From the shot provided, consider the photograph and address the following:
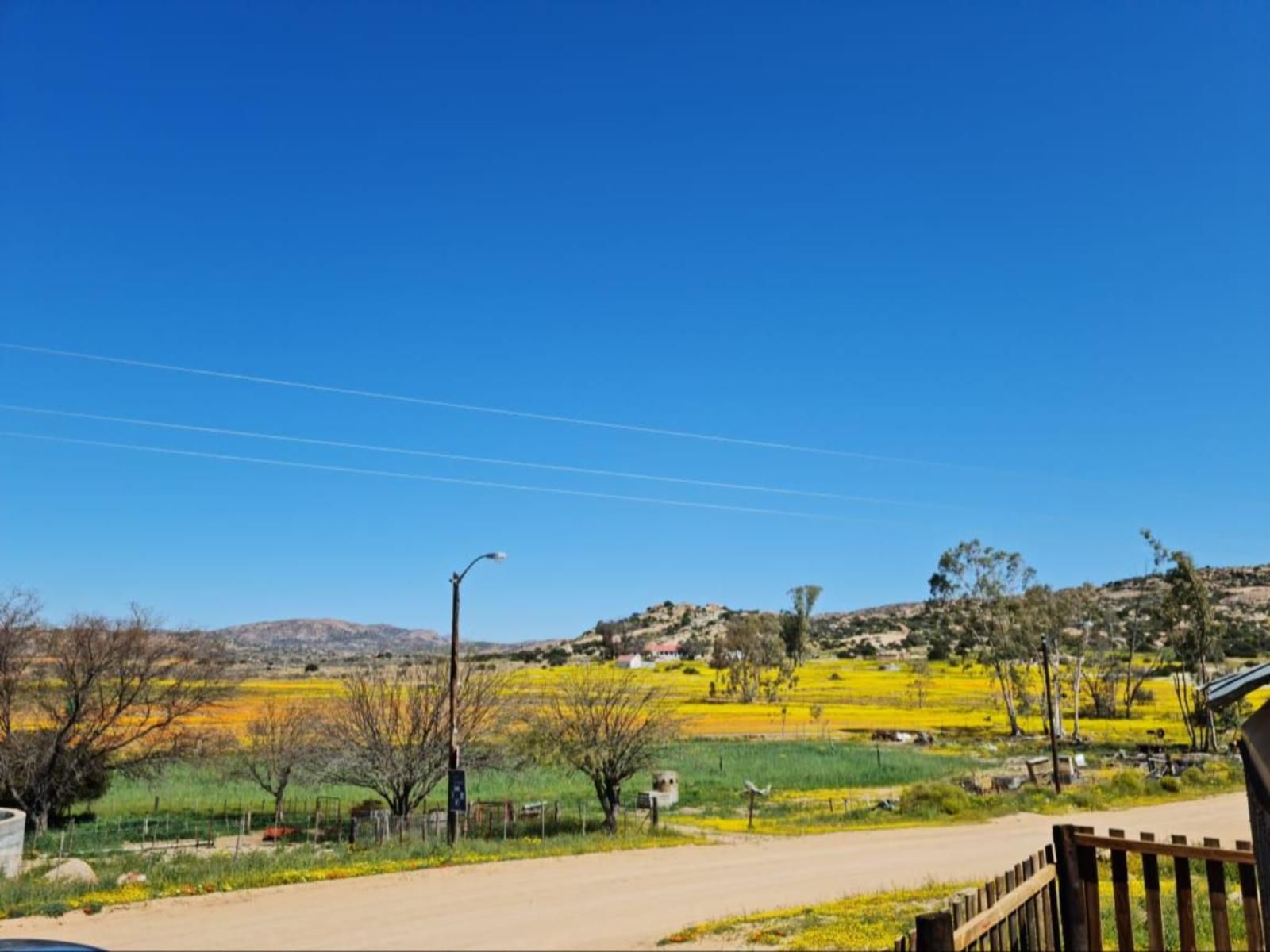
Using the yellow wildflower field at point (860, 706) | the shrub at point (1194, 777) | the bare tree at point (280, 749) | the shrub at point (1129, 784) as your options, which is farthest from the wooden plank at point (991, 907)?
the shrub at point (1194, 777)

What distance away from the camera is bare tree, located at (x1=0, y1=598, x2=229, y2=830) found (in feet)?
104

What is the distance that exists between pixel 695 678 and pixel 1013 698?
1939 inches

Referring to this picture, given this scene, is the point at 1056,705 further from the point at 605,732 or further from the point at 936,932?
the point at 936,932

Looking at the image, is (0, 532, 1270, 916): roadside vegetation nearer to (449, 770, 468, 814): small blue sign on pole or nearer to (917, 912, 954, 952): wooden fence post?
(449, 770, 468, 814): small blue sign on pole

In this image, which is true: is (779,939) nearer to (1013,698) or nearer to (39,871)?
(39,871)

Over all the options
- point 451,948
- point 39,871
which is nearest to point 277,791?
point 39,871

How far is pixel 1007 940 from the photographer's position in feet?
20.1

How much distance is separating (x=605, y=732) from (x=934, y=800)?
11.6 m

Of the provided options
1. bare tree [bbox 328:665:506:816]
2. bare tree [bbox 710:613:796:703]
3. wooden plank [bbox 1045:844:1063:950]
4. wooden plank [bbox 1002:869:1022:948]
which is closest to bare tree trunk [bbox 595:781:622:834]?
bare tree [bbox 328:665:506:816]

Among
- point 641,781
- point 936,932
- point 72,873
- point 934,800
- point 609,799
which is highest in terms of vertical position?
point 936,932

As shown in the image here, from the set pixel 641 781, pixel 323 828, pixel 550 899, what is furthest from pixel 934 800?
pixel 323 828

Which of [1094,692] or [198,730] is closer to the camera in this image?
[198,730]

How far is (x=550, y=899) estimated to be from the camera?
690 inches

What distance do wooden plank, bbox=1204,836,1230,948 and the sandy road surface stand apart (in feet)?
28.6
